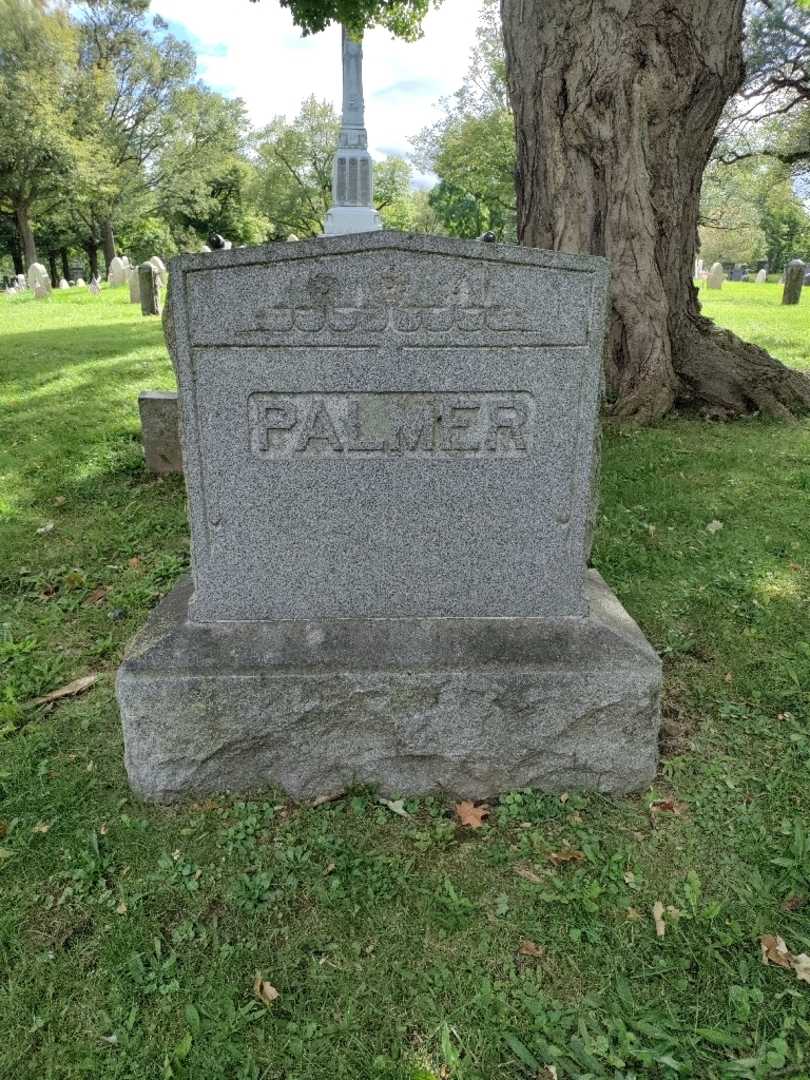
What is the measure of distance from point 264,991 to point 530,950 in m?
0.76

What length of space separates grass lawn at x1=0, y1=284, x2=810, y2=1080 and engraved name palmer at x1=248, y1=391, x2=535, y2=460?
1.28 m

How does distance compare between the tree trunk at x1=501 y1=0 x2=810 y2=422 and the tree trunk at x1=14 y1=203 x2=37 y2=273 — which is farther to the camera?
the tree trunk at x1=14 y1=203 x2=37 y2=273

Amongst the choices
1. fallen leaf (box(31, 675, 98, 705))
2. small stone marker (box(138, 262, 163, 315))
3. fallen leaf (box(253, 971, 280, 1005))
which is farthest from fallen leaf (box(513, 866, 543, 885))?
small stone marker (box(138, 262, 163, 315))

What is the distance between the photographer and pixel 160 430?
5.91m

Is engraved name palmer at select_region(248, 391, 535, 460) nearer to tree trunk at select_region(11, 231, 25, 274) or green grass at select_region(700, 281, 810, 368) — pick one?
green grass at select_region(700, 281, 810, 368)

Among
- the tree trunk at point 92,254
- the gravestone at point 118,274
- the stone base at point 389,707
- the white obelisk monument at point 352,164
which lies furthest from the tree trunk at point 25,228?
the stone base at point 389,707

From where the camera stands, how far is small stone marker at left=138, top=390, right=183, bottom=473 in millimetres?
5758

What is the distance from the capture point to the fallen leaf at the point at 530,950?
2.14 metres

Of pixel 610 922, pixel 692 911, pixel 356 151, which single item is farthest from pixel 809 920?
pixel 356 151

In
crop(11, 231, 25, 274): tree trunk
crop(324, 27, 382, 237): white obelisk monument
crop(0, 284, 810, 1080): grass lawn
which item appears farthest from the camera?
crop(11, 231, 25, 274): tree trunk

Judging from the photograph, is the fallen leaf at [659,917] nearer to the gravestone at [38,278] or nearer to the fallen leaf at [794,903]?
the fallen leaf at [794,903]

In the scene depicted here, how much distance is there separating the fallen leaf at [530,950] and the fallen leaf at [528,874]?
23 centimetres

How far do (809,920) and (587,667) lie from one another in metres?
0.97

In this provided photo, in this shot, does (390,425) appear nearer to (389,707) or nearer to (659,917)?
(389,707)
